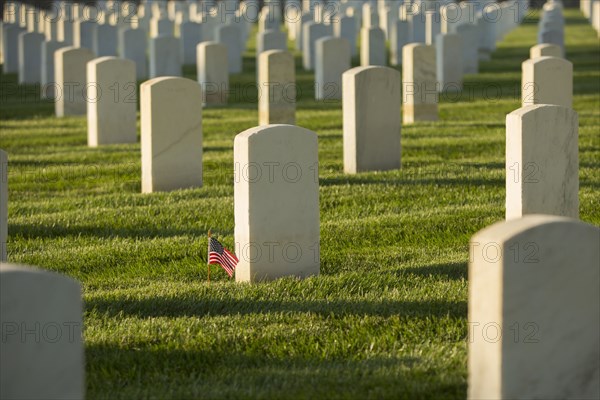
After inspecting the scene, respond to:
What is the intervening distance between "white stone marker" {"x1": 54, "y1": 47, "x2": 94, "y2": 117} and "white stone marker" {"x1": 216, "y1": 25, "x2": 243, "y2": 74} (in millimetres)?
7186

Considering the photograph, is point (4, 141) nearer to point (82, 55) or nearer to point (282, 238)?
point (82, 55)

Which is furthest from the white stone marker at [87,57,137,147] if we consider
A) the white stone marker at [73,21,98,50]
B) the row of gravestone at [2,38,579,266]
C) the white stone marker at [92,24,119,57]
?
the white stone marker at [73,21,98,50]

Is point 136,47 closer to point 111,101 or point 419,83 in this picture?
point 419,83

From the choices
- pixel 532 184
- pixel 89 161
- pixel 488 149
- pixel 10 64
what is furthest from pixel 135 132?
pixel 10 64

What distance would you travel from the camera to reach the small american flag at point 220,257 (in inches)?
280

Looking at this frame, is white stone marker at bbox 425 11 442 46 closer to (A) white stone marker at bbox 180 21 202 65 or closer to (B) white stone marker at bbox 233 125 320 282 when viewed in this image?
(A) white stone marker at bbox 180 21 202 65

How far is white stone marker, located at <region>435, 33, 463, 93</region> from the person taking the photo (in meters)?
18.8

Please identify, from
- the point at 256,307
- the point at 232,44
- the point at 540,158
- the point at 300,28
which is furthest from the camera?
the point at 300,28

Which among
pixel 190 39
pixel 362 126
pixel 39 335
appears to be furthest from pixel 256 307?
pixel 190 39

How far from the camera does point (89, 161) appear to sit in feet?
40.4

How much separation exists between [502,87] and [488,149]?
7.25 meters

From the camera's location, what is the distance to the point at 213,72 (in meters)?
17.8

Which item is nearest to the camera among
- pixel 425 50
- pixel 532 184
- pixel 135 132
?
pixel 532 184

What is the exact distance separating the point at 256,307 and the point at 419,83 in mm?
8652
